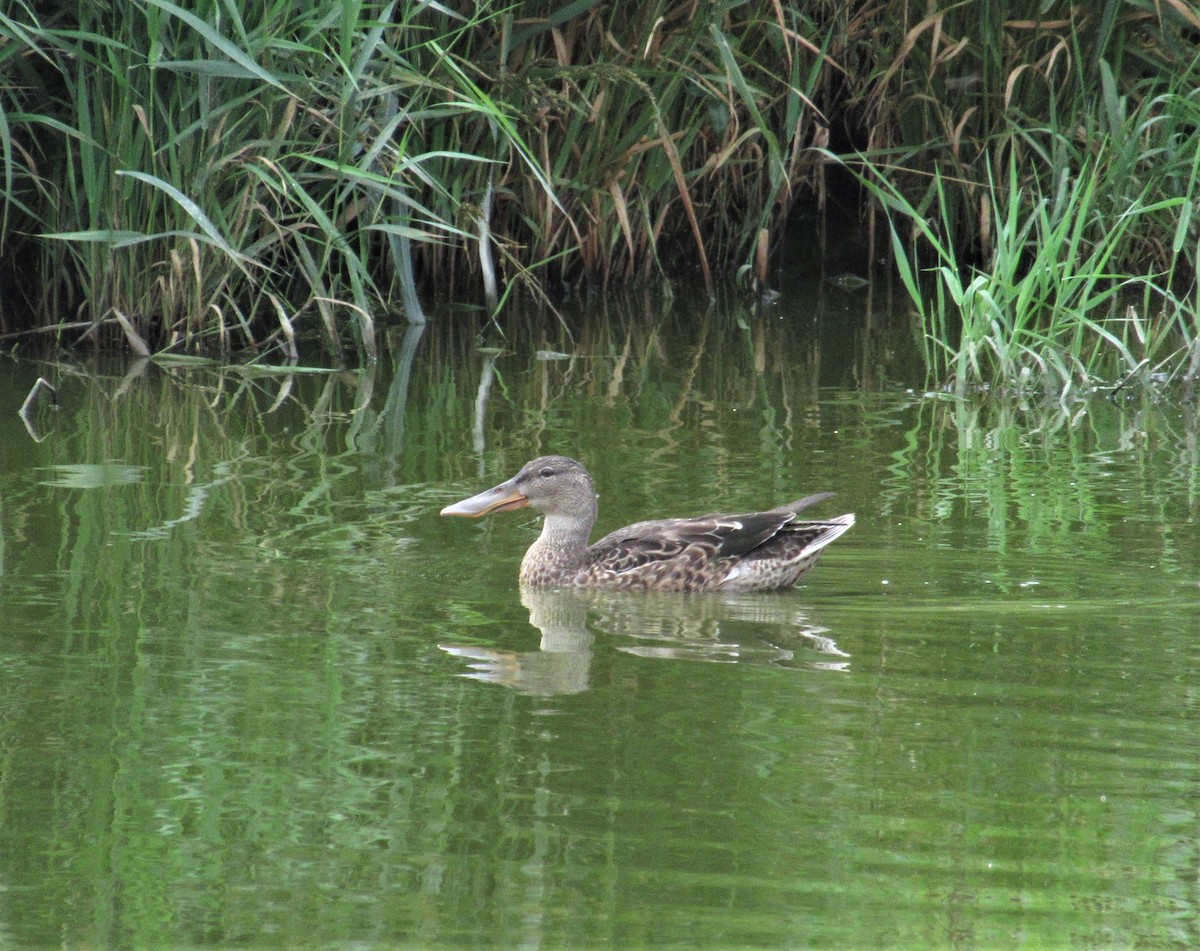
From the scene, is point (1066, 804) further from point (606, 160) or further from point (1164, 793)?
point (606, 160)

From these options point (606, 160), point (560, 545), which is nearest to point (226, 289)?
point (606, 160)

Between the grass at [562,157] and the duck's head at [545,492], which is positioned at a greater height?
the grass at [562,157]

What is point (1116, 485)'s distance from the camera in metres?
6.98

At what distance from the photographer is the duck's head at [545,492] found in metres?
6.42

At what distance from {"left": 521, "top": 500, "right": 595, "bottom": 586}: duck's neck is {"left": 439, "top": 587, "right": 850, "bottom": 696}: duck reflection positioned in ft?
0.31

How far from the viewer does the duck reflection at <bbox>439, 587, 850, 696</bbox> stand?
15.9 feet

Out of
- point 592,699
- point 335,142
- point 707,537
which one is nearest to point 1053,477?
point 707,537

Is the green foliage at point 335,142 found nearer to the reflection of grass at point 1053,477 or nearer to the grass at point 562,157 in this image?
the grass at point 562,157

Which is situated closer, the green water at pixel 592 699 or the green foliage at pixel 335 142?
the green water at pixel 592 699

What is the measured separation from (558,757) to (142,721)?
0.96m

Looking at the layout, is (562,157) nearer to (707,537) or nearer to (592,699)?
(707,537)

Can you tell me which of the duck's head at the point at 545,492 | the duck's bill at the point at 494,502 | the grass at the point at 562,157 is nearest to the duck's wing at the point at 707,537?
the duck's head at the point at 545,492

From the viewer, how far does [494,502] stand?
6.43 meters

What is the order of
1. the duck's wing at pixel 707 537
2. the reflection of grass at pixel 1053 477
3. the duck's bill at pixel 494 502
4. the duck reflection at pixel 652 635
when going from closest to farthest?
the duck reflection at pixel 652 635
the duck's wing at pixel 707 537
the reflection of grass at pixel 1053 477
the duck's bill at pixel 494 502
